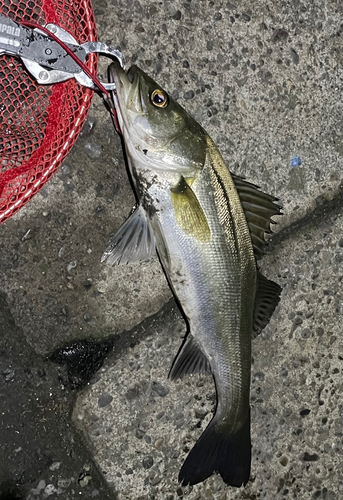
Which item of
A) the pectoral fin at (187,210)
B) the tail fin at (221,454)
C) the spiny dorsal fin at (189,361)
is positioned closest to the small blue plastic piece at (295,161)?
the pectoral fin at (187,210)

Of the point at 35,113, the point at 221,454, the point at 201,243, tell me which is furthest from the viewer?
the point at 221,454

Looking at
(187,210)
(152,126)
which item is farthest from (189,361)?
(152,126)

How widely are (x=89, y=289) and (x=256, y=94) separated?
144 centimetres

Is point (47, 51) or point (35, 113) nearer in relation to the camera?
point (47, 51)

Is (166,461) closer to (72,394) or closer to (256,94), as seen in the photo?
(72,394)

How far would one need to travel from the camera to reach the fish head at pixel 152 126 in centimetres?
238

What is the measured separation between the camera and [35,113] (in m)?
2.58

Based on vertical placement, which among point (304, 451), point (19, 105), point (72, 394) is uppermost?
point (19, 105)

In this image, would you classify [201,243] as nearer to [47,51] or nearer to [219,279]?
[219,279]

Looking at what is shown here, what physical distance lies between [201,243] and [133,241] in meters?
0.36

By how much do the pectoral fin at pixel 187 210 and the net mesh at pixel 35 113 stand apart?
557 mm

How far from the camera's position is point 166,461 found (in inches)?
115

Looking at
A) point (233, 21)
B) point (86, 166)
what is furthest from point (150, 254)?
point (233, 21)

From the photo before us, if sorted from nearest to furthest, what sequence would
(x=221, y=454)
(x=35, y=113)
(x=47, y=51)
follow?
1. (x=47, y=51)
2. (x=35, y=113)
3. (x=221, y=454)
